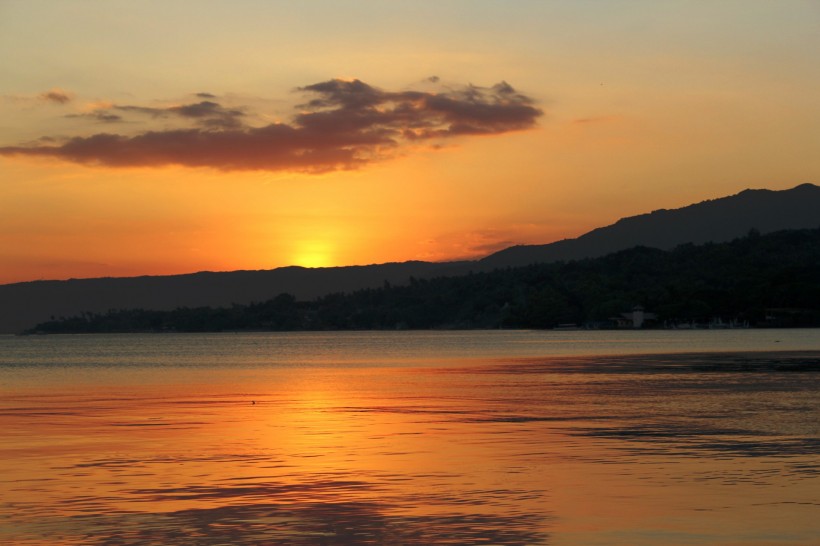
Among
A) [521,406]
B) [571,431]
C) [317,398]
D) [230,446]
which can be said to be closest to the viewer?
[230,446]

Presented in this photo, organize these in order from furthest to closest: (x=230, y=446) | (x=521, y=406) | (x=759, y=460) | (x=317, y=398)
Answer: (x=317, y=398) → (x=521, y=406) → (x=230, y=446) → (x=759, y=460)

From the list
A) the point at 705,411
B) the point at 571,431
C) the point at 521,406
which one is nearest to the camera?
the point at 571,431

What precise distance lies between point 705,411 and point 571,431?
9.20m

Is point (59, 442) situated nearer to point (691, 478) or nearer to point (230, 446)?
point (230, 446)

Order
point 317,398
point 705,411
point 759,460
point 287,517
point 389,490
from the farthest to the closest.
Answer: point 317,398
point 705,411
point 759,460
point 389,490
point 287,517

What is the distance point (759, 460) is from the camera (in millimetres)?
28484

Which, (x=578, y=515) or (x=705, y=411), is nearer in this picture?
(x=578, y=515)

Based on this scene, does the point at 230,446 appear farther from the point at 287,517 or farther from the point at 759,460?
the point at 759,460

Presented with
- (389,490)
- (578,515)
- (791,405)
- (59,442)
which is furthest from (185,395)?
(578,515)

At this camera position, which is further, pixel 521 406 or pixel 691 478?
pixel 521 406

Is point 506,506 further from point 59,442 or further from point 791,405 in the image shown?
point 791,405

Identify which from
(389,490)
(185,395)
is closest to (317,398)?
(185,395)

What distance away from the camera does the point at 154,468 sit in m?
28.6

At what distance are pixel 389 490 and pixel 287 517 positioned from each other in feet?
12.3
